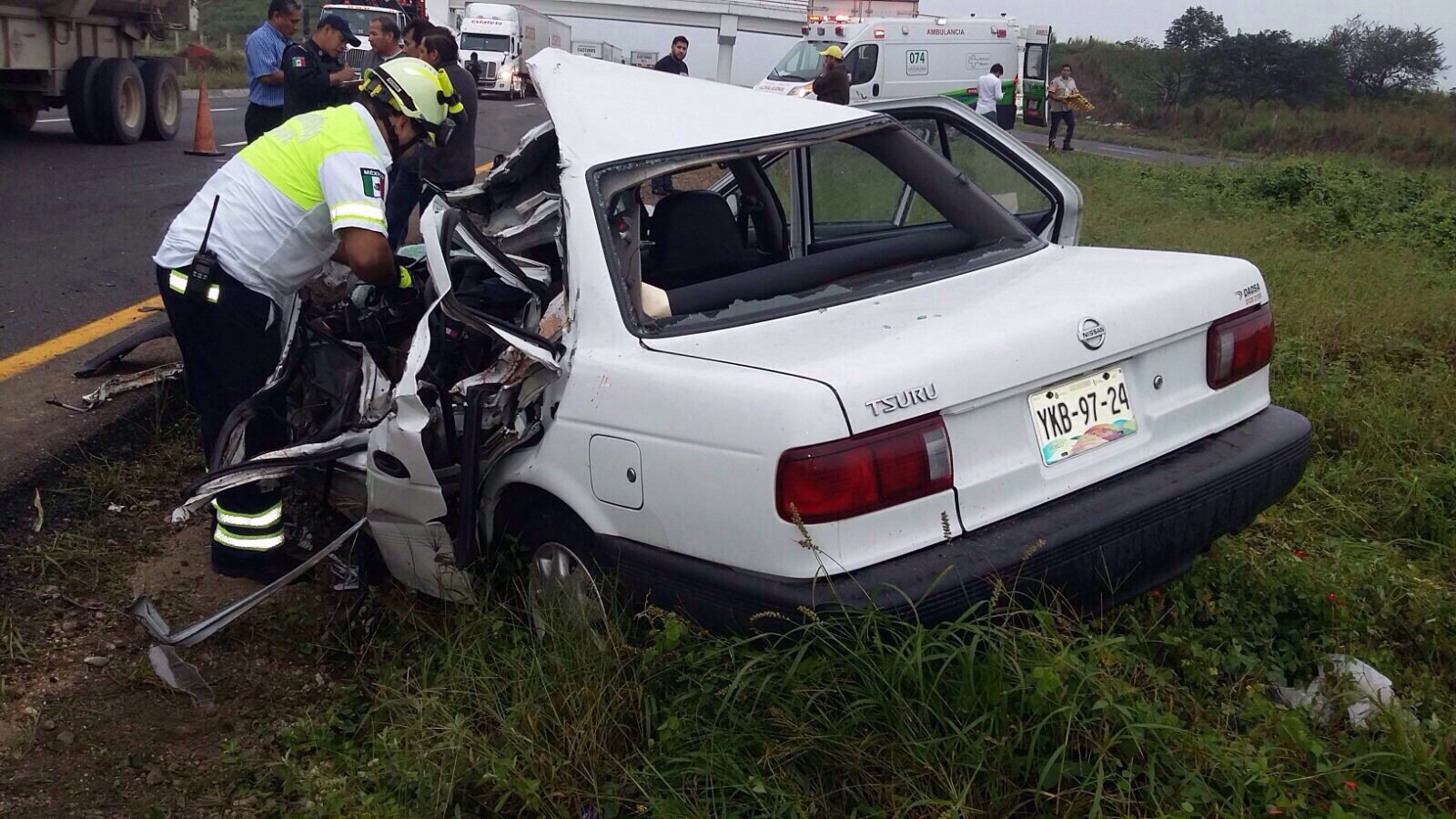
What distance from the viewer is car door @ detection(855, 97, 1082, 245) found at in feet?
12.6

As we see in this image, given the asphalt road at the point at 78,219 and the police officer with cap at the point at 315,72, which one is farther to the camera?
the police officer with cap at the point at 315,72

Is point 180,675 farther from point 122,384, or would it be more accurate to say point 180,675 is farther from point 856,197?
point 856,197

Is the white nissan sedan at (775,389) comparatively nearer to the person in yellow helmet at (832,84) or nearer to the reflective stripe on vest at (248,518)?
the reflective stripe on vest at (248,518)

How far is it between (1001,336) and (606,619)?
1.08m

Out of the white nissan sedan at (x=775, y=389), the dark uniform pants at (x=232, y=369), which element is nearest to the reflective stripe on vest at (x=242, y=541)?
the dark uniform pants at (x=232, y=369)

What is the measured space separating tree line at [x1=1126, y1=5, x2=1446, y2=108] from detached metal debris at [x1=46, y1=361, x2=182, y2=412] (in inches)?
1634

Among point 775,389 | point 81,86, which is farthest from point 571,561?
point 81,86

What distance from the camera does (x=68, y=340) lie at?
5.45 metres

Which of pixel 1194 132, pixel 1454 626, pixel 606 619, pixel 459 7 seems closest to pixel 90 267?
pixel 606 619

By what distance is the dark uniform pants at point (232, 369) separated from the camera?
355 centimetres

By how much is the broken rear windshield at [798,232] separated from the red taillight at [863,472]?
0.60 m

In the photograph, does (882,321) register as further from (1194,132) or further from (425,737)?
(1194,132)

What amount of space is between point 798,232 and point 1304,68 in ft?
142

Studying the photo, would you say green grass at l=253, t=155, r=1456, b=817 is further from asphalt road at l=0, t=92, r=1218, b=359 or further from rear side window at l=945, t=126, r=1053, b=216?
asphalt road at l=0, t=92, r=1218, b=359
